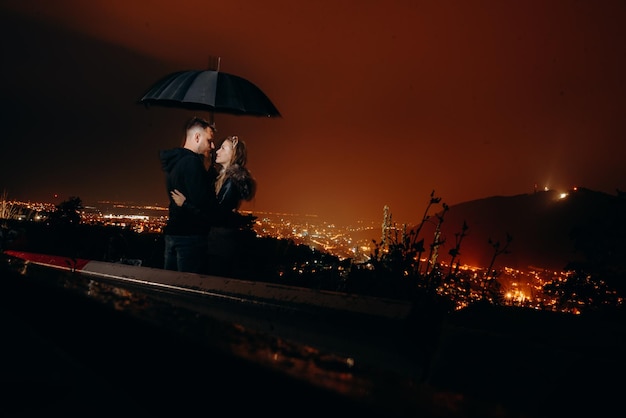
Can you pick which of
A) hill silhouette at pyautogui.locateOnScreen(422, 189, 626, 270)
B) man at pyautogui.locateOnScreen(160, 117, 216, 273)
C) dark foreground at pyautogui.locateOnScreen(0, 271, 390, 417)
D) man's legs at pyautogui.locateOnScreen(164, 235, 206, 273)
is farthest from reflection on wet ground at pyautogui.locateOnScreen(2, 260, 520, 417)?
hill silhouette at pyautogui.locateOnScreen(422, 189, 626, 270)

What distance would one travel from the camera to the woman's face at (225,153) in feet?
15.7

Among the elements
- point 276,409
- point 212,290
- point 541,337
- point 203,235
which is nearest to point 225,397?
point 276,409

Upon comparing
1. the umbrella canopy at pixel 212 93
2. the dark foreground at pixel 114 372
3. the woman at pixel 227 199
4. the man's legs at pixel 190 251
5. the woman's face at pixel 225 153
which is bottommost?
the dark foreground at pixel 114 372

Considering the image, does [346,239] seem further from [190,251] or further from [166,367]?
[166,367]

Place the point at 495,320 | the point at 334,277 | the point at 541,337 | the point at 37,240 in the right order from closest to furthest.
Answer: the point at 541,337 < the point at 495,320 < the point at 334,277 < the point at 37,240

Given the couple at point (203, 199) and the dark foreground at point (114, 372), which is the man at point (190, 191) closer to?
the couple at point (203, 199)

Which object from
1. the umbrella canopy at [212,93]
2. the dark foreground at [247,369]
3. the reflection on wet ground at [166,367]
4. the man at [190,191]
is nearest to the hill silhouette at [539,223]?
the man at [190,191]

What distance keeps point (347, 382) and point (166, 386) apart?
0.55 m

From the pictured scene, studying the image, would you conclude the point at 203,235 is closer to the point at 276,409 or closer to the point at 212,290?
the point at 212,290

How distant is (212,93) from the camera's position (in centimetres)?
571

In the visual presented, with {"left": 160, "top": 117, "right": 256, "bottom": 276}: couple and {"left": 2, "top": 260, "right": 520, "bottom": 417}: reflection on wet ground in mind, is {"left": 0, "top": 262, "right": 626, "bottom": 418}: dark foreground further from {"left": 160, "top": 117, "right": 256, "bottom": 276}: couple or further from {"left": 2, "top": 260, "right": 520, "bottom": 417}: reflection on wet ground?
{"left": 160, "top": 117, "right": 256, "bottom": 276}: couple

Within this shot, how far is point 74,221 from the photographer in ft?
32.6

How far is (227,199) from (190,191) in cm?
42

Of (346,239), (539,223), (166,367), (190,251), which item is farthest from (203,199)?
(539,223)
